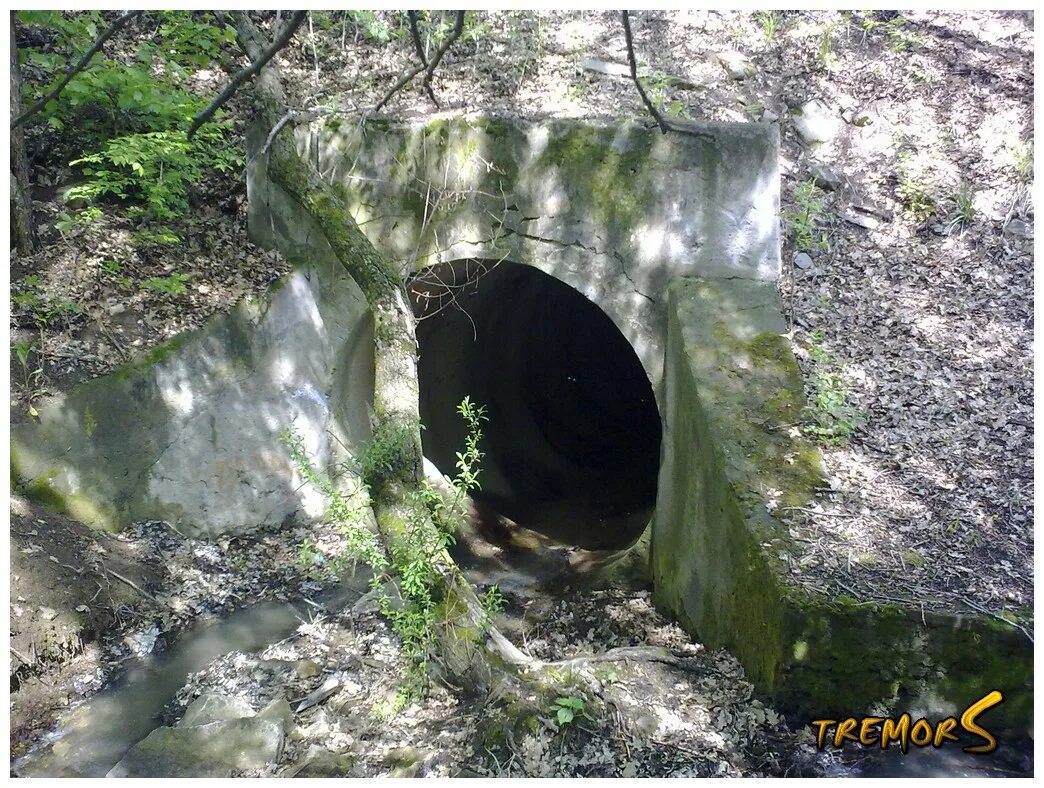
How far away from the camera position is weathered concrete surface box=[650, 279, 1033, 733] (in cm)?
365

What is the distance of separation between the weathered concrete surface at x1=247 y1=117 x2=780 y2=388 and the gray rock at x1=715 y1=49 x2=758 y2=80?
142 cm

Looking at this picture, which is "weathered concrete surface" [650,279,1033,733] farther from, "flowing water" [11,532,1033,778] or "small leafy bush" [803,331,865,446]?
"flowing water" [11,532,1033,778]

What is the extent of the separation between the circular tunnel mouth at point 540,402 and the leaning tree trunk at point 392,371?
3.82ft

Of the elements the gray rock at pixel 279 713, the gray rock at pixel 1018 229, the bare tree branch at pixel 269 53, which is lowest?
the gray rock at pixel 279 713

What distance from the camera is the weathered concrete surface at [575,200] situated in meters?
6.03

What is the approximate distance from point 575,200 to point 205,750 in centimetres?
433

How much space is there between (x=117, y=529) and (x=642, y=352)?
402cm

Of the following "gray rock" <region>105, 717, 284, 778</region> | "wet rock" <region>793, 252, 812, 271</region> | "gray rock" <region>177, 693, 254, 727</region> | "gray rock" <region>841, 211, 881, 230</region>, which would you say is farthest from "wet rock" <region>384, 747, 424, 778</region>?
"gray rock" <region>841, 211, 881, 230</region>

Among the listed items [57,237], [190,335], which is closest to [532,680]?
[190,335]

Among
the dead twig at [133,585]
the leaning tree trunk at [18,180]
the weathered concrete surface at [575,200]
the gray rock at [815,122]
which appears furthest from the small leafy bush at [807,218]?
the leaning tree trunk at [18,180]

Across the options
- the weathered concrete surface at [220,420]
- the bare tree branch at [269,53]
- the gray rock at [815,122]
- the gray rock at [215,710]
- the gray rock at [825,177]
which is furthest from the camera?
the gray rock at [815,122]

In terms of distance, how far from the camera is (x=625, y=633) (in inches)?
217

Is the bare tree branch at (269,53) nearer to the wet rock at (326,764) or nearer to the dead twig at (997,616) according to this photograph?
the wet rock at (326,764)

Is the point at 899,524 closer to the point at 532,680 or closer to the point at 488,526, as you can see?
the point at 532,680
